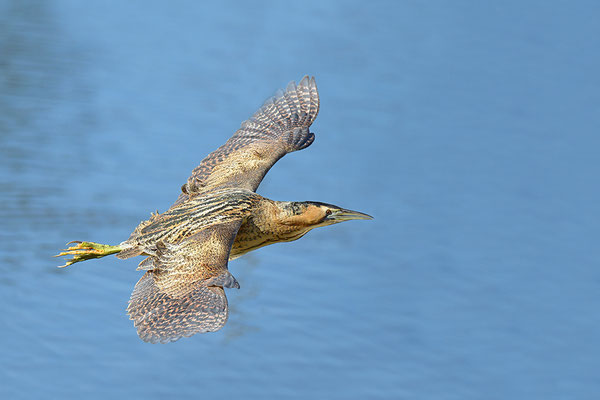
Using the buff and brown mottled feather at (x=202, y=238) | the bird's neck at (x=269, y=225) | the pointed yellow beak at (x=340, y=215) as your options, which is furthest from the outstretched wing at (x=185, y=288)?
the pointed yellow beak at (x=340, y=215)

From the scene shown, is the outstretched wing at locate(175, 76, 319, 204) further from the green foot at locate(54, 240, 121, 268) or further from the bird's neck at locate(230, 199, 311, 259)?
the green foot at locate(54, 240, 121, 268)

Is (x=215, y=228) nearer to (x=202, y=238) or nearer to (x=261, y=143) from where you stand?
(x=202, y=238)

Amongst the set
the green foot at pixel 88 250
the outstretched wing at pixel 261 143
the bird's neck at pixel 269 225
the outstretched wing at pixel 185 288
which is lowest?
the outstretched wing at pixel 185 288

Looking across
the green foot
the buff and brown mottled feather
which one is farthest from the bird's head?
the green foot

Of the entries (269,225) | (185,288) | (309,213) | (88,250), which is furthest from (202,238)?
(88,250)

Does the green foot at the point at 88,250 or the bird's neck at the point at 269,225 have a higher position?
the bird's neck at the point at 269,225

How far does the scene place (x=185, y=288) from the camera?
7.66 metres

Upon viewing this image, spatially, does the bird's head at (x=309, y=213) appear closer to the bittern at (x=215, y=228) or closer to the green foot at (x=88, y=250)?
the bittern at (x=215, y=228)

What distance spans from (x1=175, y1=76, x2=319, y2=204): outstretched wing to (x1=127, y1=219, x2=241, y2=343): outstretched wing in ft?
3.08

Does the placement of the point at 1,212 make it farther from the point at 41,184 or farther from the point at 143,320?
the point at 143,320

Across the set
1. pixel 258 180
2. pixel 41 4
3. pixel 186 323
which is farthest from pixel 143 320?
pixel 41 4

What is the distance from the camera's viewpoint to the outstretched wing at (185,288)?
7.39 metres

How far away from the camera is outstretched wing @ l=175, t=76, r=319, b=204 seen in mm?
9156

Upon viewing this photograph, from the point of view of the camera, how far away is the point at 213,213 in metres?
8.28
